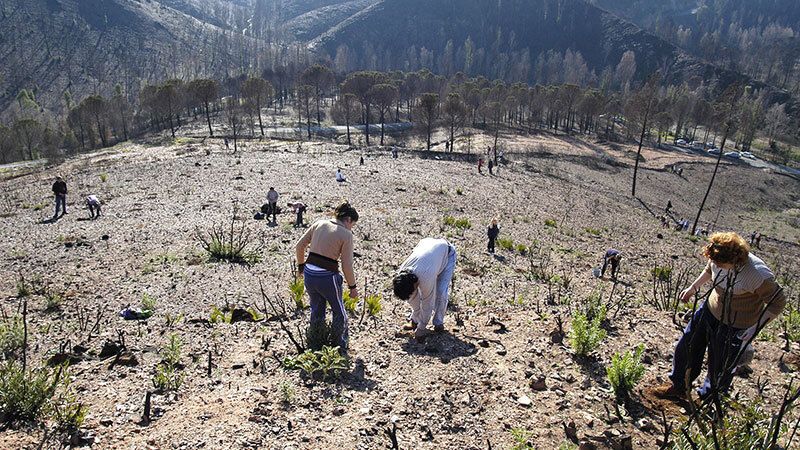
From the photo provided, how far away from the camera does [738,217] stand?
42094 millimetres

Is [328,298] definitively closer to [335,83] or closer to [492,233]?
[492,233]

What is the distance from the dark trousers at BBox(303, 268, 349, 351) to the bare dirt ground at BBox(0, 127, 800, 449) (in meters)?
0.41

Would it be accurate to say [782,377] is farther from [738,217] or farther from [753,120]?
[753,120]

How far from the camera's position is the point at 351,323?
736 centimetres

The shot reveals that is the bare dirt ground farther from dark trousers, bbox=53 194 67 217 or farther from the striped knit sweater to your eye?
the striped knit sweater

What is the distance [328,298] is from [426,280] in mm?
1308

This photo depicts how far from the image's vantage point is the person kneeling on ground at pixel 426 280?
5859 millimetres

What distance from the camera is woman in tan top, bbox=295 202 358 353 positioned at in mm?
5570

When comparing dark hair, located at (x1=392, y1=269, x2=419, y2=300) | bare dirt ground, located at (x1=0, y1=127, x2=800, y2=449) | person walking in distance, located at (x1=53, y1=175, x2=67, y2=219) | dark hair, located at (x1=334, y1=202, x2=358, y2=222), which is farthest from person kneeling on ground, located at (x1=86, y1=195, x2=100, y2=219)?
dark hair, located at (x1=392, y1=269, x2=419, y2=300)

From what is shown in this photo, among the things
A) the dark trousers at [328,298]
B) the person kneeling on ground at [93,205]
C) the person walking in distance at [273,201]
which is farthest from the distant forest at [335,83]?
the person kneeling on ground at [93,205]

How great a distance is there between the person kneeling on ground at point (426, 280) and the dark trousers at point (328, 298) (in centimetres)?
74

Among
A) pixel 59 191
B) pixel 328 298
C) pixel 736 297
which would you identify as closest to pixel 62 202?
pixel 59 191

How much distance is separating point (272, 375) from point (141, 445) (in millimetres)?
1553

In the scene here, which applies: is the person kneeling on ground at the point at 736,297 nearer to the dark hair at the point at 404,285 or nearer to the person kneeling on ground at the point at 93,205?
the dark hair at the point at 404,285
